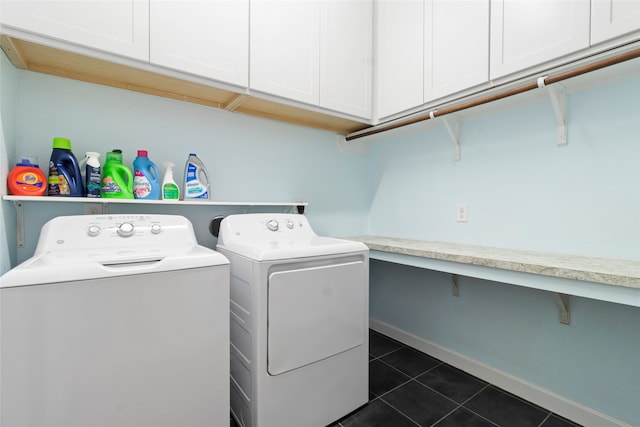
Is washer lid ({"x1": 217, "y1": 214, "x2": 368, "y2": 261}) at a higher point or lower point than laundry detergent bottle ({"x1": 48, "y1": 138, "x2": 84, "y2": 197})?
lower

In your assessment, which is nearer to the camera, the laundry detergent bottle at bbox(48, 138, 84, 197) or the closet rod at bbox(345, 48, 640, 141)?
the closet rod at bbox(345, 48, 640, 141)

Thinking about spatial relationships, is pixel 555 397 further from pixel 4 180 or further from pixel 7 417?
pixel 4 180

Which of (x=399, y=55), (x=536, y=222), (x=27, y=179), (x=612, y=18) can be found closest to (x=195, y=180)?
(x=27, y=179)

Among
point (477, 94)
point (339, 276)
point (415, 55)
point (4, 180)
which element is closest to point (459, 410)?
point (339, 276)

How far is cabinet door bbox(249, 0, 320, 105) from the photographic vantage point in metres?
1.72

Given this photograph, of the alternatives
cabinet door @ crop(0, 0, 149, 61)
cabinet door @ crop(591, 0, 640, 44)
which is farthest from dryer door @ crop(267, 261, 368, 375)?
cabinet door @ crop(591, 0, 640, 44)

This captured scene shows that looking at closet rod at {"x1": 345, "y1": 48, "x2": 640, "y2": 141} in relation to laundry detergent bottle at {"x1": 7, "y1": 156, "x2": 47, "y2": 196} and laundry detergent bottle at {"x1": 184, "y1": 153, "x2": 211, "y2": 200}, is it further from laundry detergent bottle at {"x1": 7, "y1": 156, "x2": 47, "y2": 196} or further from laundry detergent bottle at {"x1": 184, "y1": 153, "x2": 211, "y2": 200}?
laundry detergent bottle at {"x1": 7, "y1": 156, "x2": 47, "y2": 196}

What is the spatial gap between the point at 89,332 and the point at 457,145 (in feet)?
7.21

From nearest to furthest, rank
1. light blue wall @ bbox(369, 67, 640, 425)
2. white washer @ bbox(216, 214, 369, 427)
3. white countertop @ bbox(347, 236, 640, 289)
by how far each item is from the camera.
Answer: white countertop @ bbox(347, 236, 640, 289) → white washer @ bbox(216, 214, 369, 427) → light blue wall @ bbox(369, 67, 640, 425)

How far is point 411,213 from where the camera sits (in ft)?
7.84

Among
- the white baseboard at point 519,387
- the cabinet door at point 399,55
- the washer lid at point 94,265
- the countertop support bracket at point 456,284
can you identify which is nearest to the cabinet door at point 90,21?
the washer lid at point 94,265

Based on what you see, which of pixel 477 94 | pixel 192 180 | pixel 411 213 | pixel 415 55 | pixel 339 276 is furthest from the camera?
pixel 411 213

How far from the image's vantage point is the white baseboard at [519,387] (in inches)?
58.1

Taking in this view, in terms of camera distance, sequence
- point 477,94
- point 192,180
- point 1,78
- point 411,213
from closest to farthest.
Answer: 1. point 1,78
2. point 477,94
3. point 192,180
4. point 411,213
